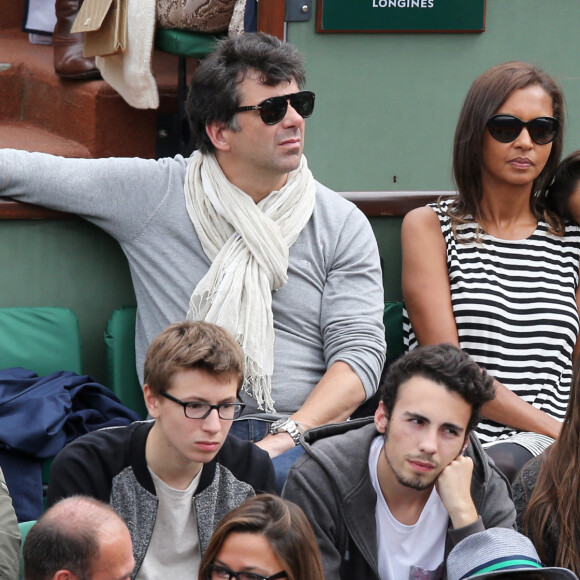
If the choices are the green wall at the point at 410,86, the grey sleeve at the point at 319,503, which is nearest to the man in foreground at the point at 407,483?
the grey sleeve at the point at 319,503

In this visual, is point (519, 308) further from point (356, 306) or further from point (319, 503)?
point (319, 503)

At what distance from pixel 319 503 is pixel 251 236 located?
939 mm

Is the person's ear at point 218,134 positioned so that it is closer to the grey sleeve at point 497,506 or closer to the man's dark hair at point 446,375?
the man's dark hair at point 446,375

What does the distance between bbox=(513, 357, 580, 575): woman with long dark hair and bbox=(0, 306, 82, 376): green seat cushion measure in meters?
1.38

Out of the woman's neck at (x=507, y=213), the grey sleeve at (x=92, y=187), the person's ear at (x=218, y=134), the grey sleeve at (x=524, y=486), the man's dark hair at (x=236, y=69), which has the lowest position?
the grey sleeve at (x=524, y=486)

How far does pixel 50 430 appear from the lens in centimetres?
291

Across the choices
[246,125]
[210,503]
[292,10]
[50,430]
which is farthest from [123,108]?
[210,503]

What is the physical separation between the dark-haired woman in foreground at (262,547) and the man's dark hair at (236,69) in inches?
56.2

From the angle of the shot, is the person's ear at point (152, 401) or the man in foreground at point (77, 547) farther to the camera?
the person's ear at point (152, 401)

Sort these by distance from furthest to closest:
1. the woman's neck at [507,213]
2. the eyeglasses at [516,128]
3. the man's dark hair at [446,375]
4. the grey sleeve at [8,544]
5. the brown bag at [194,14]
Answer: the brown bag at [194,14], the woman's neck at [507,213], the eyeglasses at [516,128], the man's dark hair at [446,375], the grey sleeve at [8,544]

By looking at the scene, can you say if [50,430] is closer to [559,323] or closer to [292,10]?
[559,323]

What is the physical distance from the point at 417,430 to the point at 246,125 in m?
1.16

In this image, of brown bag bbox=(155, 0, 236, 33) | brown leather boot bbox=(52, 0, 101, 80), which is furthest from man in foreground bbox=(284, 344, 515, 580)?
brown leather boot bbox=(52, 0, 101, 80)

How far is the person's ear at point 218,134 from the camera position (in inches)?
133
